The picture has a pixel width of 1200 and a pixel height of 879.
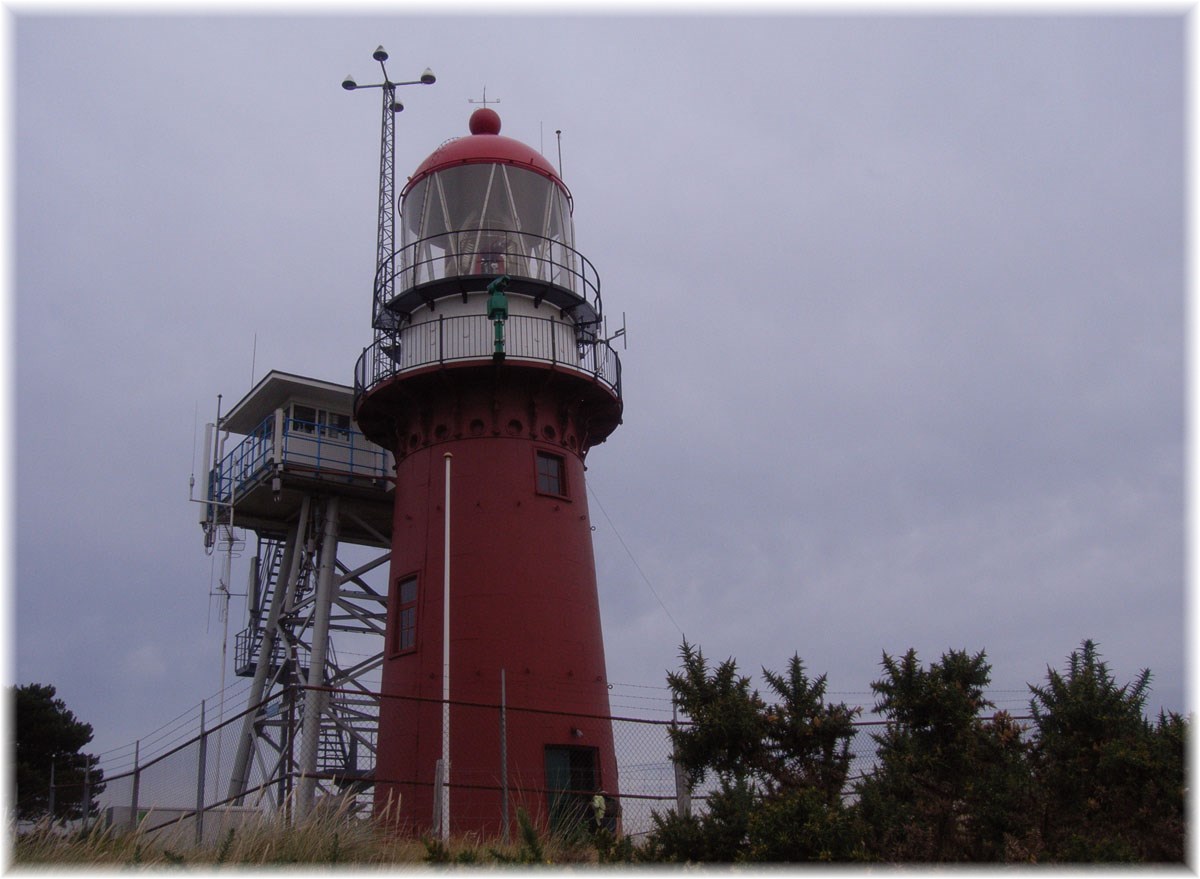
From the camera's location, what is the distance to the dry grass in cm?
1182

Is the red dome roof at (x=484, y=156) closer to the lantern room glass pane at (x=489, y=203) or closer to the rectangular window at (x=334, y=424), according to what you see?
the lantern room glass pane at (x=489, y=203)

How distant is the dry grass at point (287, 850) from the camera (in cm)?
1182

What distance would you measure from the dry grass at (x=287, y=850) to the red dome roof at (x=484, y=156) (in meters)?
15.9

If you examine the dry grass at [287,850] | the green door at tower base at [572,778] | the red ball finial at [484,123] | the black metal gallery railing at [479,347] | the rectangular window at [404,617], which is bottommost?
the dry grass at [287,850]

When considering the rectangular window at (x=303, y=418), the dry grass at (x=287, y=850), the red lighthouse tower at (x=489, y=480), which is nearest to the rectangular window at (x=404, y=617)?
the red lighthouse tower at (x=489, y=480)

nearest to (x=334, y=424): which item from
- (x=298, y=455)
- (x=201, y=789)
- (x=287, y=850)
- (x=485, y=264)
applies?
(x=298, y=455)

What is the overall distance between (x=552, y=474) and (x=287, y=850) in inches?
519

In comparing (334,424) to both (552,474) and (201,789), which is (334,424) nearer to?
(552,474)

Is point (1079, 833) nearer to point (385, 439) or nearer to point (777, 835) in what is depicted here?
point (777, 835)

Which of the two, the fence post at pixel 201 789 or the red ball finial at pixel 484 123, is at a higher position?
the red ball finial at pixel 484 123

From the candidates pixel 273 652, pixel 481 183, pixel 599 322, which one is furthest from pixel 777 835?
pixel 273 652

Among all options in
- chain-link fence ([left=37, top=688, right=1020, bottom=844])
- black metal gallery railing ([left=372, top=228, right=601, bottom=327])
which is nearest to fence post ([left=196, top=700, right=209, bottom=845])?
chain-link fence ([left=37, top=688, right=1020, bottom=844])

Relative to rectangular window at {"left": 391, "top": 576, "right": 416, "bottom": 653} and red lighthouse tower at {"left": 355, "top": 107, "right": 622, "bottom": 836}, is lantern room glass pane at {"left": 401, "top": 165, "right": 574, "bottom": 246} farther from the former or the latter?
rectangular window at {"left": 391, "top": 576, "right": 416, "bottom": 653}

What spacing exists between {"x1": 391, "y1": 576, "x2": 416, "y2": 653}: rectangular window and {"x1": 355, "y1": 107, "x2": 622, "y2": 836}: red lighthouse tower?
3 centimetres
